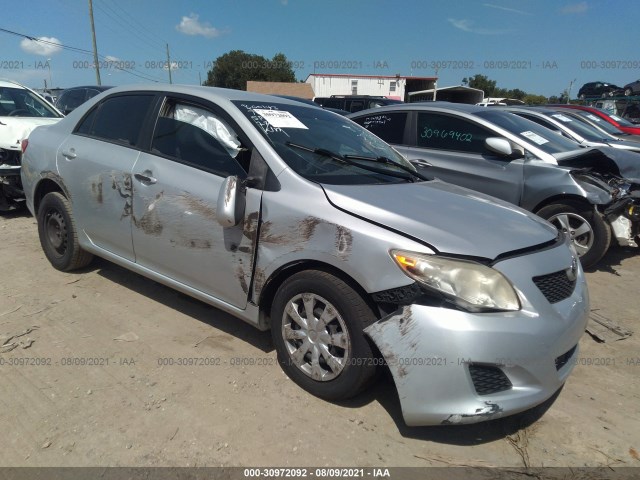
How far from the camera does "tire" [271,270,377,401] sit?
7.43 feet

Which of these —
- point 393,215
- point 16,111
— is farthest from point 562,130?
point 16,111

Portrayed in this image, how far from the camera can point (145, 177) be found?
3.13 metres

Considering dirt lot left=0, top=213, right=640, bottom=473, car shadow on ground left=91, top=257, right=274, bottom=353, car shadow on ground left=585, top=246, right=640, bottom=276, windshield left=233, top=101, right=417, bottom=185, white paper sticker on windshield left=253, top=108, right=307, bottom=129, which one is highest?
white paper sticker on windshield left=253, top=108, right=307, bottom=129

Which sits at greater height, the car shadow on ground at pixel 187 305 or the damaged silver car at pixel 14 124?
the damaged silver car at pixel 14 124

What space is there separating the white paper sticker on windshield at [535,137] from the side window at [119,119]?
4.03m

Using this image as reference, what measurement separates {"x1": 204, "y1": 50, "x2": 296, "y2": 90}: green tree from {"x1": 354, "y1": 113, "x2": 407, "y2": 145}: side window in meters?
62.7

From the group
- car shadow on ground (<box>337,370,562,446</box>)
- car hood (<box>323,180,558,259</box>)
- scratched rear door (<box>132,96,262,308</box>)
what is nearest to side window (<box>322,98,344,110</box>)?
scratched rear door (<box>132,96,262,308</box>)

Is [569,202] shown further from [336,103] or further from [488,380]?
[336,103]

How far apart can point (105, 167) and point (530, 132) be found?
15.0 ft

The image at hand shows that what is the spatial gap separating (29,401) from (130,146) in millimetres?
1842

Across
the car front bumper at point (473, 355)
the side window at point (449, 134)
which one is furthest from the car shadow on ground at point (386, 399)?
the side window at point (449, 134)

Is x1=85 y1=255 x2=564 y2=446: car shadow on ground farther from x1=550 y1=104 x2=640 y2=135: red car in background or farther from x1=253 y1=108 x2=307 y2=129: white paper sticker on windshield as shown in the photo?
x1=550 y1=104 x2=640 y2=135: red car in background

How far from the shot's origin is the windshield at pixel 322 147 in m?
2.74

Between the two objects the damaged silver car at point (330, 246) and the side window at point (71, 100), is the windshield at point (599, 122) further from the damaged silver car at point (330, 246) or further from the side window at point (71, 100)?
the side window at point (71, 100)
